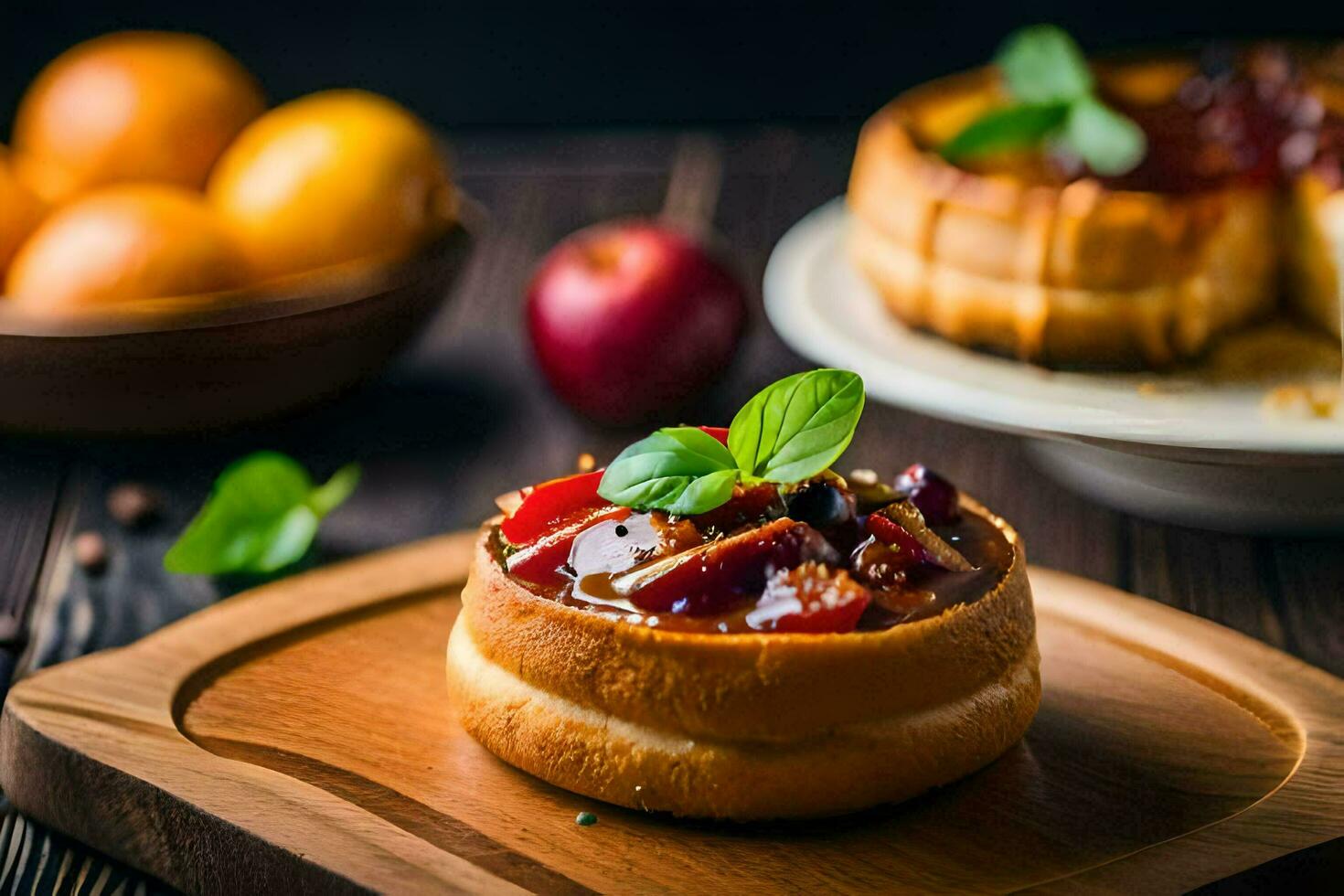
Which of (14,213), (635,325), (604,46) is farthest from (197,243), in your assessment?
(604,46)

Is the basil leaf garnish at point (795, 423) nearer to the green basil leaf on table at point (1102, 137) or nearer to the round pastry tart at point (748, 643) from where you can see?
the round pastry tart at point (748, 643)

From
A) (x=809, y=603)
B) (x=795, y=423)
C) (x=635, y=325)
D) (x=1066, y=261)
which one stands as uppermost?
(x=795, y=423)

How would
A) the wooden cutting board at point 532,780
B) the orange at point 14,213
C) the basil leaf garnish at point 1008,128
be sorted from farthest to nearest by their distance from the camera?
the basil leaf garnish at point 1008,128, the orange at point 14,213, the wooden cutting board at point 532,780

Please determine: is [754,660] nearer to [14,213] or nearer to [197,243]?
[197,243]


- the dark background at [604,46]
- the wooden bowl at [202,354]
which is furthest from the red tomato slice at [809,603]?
the dark background at [604,46]

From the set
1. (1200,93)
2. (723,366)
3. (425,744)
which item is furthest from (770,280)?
(425,744)

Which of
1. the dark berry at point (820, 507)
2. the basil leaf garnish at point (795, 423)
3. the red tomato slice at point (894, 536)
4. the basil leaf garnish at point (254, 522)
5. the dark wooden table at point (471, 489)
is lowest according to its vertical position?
the dark wooden table at point (471, 489)
